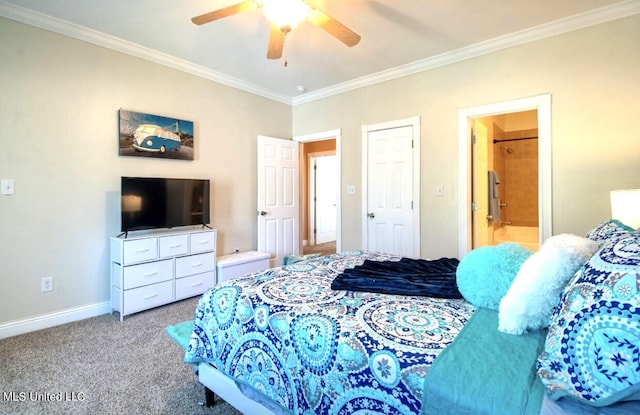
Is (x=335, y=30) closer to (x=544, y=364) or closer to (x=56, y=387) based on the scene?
(x=544, y=364)

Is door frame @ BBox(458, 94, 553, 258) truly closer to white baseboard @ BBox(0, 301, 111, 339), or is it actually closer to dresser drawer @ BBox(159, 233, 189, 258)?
dresser drawer @ BBox(159, 233, 189, 258)

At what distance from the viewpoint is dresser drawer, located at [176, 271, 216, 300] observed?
3.29 metres

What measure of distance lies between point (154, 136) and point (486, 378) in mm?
3556

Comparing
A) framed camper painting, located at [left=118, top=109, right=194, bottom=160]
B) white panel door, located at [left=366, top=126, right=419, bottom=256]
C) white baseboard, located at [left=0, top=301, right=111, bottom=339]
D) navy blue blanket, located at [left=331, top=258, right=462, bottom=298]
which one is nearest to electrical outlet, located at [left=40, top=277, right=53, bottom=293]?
white baseboard, located at [left=0, top=301, right=111, bottom=339]

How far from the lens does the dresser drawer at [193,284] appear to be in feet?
10.8

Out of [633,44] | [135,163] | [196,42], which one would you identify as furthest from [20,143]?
[633,44]

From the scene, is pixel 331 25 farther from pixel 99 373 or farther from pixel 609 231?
pixel 99 373

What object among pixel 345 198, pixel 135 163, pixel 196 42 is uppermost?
pixel 196 42

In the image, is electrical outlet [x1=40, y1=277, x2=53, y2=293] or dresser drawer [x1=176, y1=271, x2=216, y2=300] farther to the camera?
dresser drawer [x1=176, y1=271, x2=216, y2=300]

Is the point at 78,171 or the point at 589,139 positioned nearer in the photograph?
the point at 589,139

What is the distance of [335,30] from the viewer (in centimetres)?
215

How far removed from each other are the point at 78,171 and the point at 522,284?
351 cm

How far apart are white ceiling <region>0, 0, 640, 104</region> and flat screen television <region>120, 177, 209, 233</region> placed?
135 centimetres

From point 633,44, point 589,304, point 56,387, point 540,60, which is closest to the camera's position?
point 589,304
